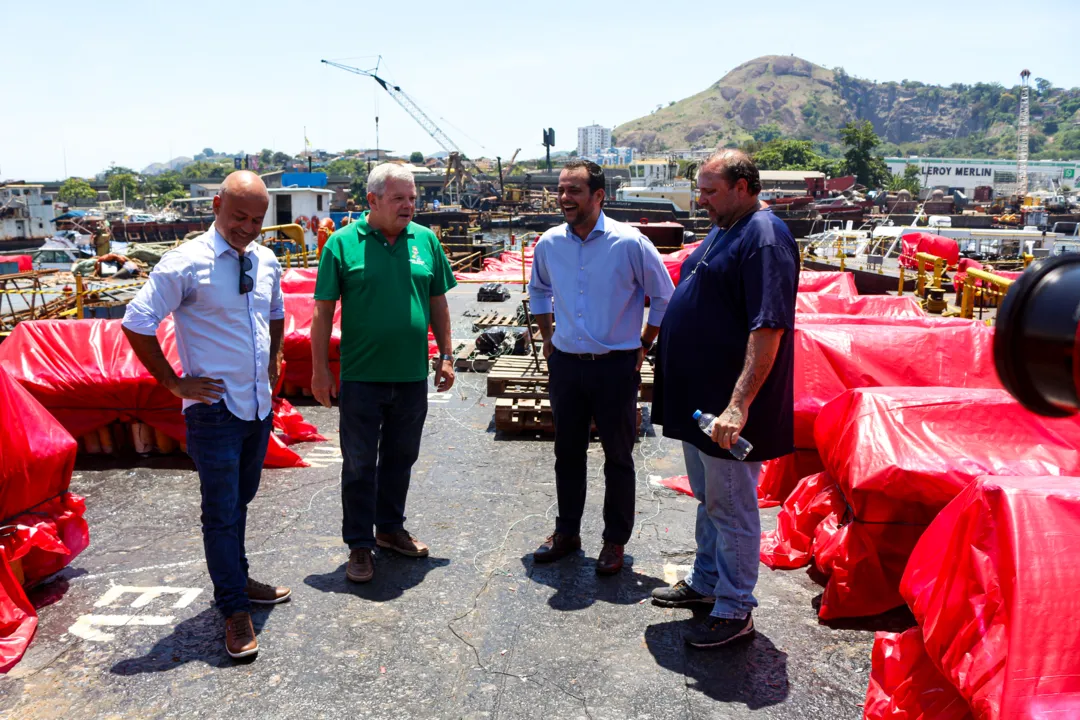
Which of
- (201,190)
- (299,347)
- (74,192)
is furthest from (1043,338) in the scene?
(74,192)

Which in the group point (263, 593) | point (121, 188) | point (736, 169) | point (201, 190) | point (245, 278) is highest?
point (121, 188)

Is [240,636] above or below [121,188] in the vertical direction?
below

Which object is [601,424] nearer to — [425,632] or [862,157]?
[425,632]

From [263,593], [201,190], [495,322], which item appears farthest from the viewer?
[201,190]

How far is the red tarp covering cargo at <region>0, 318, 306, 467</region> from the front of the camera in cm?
574

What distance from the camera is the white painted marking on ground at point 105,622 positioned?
348cm

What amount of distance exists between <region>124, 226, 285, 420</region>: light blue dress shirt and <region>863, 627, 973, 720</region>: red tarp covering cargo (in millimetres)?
2602

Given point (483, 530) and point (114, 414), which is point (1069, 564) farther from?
point (114, 414)

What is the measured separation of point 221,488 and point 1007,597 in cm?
285

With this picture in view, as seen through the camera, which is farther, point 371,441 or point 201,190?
point 201,190

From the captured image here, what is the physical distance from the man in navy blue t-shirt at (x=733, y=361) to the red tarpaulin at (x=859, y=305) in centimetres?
478

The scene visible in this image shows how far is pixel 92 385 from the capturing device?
5746 mm

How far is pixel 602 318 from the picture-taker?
4023 mm

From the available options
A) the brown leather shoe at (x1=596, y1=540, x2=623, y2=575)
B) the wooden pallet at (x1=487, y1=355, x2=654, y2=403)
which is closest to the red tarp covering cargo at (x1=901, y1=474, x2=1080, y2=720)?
the brown leather shoe at (x1=596, y1=540, x2=623, y2=575)
